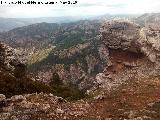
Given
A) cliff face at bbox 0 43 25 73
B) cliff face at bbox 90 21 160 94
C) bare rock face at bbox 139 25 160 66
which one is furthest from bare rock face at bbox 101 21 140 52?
cliff face at bbox 0 43 25 73

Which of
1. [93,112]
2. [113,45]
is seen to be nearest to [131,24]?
[113,45]

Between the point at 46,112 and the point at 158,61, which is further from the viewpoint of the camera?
the point at 158,61

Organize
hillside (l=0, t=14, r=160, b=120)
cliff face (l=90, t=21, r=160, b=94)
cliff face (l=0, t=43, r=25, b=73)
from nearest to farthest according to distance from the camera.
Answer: hillside (l=0, t=14, r=160, b=120) < cliff face (l=90, t=21, r=160, b=94) < cliff face (l=0, t=43, r=25, b=73)

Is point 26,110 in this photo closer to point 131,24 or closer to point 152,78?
point 152,78

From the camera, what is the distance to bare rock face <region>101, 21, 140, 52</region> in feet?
171

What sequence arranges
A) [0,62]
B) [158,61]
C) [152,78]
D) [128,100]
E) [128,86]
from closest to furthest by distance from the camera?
[128,100] < [128,86] < [152,78] < [158,61] < [0,62]

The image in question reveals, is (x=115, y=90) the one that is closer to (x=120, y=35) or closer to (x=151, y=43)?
(x=151, y=43)

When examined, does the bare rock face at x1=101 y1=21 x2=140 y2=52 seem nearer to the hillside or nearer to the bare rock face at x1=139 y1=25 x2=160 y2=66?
the hillside

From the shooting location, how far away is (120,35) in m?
53.3

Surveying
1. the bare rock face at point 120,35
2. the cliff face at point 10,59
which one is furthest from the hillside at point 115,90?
the cliff face at point 10,59

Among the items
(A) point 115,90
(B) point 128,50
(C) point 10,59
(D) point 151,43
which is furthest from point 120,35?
(C) point 10,59

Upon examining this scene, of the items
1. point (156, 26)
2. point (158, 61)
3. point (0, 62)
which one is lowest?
point (0, 62)

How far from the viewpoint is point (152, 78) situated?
42656mm

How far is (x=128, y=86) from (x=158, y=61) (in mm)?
11778
